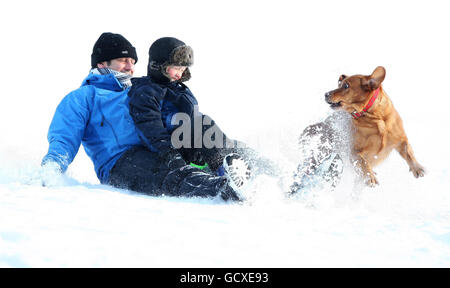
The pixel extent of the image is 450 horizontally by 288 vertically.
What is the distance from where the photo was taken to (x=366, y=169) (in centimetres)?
354

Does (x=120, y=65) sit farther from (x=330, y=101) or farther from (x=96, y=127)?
(x=330, y=101)

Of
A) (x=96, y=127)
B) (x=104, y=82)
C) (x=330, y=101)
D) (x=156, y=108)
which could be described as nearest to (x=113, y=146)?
(x=96, y=127)

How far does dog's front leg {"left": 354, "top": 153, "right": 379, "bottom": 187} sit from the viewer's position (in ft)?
11.3

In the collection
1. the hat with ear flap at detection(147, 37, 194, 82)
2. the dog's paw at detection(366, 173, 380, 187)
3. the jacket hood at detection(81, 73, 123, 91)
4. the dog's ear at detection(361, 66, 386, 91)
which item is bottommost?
the dog's paw at detection(366, 173, 380, 187)

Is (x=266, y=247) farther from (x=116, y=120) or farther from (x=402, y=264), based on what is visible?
(x=116, y=120)

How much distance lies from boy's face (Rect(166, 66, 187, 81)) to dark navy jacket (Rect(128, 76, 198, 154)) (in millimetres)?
53

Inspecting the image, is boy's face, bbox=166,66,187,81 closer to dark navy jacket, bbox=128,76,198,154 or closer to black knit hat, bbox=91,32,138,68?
dark navy jacket, bbox=128,76,198,154

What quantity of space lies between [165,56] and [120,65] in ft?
2.59

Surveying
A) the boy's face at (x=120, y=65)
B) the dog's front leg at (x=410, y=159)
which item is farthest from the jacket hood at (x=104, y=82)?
the dog's front leg at (x=410, y=159)

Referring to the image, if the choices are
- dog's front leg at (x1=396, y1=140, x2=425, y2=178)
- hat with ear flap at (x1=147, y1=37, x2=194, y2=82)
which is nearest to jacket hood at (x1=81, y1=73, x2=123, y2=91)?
hat with ear flap at (x1=147, y1=37, x2=194, y2=82)

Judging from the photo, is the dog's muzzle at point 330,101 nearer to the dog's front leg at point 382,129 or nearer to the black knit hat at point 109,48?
the dog's front leg at point 382,129

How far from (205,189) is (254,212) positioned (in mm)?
456

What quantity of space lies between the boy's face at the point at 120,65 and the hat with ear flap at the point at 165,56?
65cm

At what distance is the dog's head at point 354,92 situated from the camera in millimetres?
3490
